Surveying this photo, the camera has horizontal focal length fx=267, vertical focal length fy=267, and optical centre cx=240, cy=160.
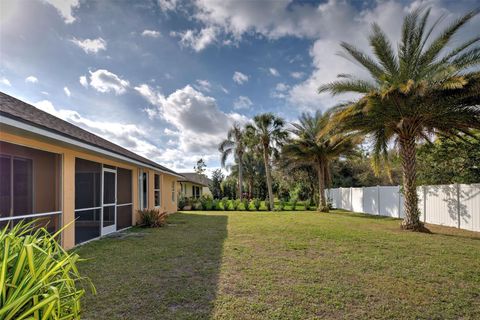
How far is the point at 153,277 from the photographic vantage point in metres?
5.07

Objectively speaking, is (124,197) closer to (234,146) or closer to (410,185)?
(410,185)

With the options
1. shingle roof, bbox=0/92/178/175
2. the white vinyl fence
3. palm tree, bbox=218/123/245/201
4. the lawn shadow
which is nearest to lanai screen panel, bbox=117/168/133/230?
the lawn shadow

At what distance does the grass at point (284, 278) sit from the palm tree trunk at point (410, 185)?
5.75ft

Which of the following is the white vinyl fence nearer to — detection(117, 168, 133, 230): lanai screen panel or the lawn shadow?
the lawn shadow

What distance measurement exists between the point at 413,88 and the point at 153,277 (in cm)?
943

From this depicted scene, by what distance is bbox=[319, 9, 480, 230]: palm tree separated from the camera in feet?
28.8

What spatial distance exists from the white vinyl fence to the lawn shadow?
31.1 ft

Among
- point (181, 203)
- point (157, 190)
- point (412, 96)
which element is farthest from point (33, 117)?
point (181, 203)

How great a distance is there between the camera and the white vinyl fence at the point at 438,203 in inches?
397

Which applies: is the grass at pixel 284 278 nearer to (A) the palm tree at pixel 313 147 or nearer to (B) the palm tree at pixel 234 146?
(A) the palm tree at pixel 313 147

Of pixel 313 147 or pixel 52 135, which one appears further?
pixel 313 147

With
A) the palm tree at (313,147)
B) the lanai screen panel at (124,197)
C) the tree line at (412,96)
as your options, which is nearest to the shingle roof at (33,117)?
the lanai screen panel at (124,197)

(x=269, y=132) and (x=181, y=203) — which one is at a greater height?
(x=269, y=132)

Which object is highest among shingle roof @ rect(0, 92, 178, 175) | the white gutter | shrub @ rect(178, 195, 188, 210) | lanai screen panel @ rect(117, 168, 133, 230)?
shingle roof @ rect(0, 92, 178, 175)
